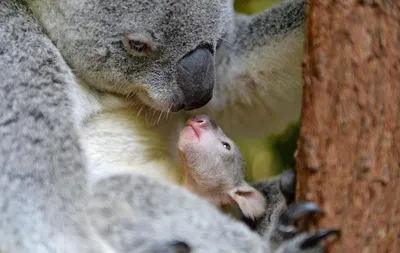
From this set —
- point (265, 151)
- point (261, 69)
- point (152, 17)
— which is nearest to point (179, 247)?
point (152, 17)

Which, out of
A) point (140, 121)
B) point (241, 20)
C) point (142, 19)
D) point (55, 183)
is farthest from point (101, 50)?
point (241, 20)

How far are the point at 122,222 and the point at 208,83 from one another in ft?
1.53

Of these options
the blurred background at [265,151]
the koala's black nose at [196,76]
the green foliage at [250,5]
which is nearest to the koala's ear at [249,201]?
the koala's black nose at [196,76]

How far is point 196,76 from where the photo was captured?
1847mm

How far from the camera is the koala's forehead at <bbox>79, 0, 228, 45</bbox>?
5.93 ft

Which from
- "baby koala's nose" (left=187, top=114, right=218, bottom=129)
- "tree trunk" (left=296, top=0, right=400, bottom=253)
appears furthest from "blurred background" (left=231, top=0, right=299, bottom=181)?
"tree trunk" (left=296, top=0, right=400, bottom=253)

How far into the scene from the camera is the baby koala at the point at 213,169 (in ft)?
6.25

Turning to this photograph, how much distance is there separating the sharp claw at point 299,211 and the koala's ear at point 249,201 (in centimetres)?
33

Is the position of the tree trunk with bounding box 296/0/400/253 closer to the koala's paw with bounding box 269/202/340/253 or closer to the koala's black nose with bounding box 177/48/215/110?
the koala's paw with bounding box 269/202/340/253

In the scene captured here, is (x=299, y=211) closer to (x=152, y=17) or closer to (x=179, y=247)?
(x=179, y=247)

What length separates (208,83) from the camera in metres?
1.88

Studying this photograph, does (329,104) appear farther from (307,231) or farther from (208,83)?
(208,83)

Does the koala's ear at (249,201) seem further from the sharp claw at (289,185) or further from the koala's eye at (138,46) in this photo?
the koala's eye at (138,46)

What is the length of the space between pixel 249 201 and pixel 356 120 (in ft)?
1.89
